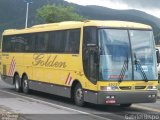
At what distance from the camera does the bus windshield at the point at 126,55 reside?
17516 mm

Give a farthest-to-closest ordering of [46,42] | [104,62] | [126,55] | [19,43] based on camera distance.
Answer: [19,43] < [46,42] < [126,55] < [104,62]

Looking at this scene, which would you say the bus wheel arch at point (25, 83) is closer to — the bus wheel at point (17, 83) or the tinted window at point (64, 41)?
the bus wheel at point (17, 83)

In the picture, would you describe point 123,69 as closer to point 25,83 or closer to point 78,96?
point 78,96

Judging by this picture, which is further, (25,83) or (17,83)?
(17,83)

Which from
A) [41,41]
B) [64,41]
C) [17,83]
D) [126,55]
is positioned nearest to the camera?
[126,55]

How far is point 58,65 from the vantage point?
68.5ft

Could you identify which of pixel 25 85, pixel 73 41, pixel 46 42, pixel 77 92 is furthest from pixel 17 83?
pixel 77 92

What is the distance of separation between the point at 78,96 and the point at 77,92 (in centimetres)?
15

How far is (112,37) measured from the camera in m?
17.9

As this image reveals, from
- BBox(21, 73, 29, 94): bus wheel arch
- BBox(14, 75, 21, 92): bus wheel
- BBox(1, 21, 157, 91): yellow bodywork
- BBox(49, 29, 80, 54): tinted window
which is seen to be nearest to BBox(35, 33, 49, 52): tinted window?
BBox(1, 21, 157, 91): yellow bodywork

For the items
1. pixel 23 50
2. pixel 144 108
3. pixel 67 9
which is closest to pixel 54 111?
pixel 144 108

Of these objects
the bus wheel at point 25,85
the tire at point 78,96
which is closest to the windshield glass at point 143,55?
the tire at point 78,96

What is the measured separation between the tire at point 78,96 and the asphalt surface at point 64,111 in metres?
0.21

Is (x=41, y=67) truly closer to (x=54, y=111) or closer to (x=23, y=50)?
(x=23, y=50)
